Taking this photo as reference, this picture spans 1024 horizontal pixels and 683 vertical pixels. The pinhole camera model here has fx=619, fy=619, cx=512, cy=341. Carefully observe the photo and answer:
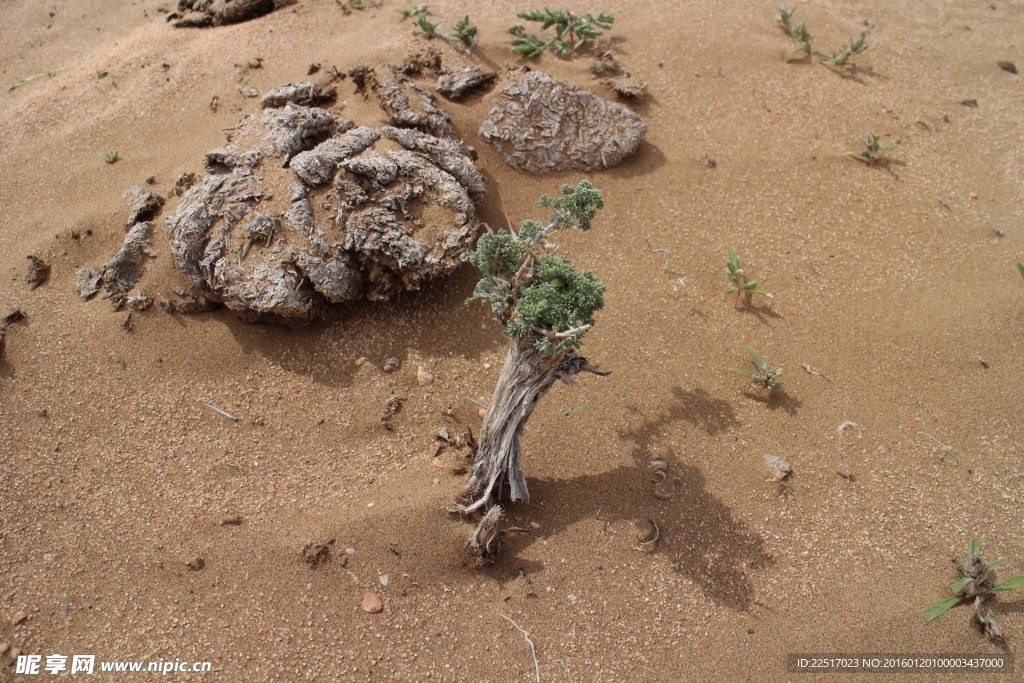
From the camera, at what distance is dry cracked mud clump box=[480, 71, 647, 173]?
213 inches

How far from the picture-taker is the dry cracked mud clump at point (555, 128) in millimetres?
5398

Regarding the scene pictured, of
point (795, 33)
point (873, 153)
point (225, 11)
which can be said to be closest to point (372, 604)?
point (873, 153)

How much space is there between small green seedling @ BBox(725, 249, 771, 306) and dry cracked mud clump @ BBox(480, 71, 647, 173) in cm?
148

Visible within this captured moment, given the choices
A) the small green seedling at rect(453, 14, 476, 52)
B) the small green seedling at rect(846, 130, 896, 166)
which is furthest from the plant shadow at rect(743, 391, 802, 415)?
the small green seedling at rect(453, 14, 476, 52)

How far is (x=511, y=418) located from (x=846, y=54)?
→ 19.1ft

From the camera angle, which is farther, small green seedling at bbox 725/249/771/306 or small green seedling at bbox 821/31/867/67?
small green seedling at bbox 821/31/867/67

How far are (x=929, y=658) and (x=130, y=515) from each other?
4604 millimetres

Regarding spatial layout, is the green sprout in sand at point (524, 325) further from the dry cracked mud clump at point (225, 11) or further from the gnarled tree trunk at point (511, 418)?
the dry cracked mud clump at point (225, 11)

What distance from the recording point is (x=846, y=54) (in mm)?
6500

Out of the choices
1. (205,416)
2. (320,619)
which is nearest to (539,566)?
(320,619)

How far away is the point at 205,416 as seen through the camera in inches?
164

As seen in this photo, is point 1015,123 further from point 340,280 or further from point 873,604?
point 340,280

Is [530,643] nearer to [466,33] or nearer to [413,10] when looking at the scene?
[466,33]

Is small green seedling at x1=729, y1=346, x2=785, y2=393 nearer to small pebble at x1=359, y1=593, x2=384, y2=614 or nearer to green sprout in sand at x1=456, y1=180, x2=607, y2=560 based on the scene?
green sprout in sand at x1=456, y1=180, x2=607, y2=560
